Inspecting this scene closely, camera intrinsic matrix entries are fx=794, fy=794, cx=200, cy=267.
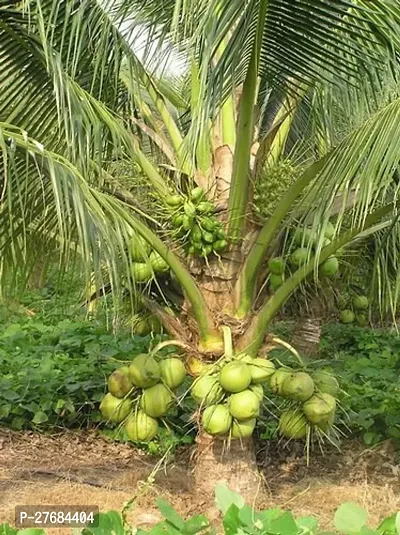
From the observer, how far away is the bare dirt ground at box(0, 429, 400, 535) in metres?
3.79

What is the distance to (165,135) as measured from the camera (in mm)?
3857

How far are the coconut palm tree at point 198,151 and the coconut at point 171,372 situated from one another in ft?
0.56

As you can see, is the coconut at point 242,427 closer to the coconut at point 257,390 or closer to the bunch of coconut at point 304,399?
the coconut at point 257,390

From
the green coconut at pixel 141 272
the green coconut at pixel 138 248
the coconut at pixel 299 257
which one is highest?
the green coconut at pixel 138 248

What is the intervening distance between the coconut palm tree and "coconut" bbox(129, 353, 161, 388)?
0.28 meters

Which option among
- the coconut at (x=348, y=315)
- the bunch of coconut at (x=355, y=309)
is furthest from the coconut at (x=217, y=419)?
the coconut at (x=348, y=315)

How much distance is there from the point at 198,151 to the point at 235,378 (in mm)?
1093

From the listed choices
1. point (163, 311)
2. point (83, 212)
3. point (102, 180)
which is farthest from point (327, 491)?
point (83, 212)

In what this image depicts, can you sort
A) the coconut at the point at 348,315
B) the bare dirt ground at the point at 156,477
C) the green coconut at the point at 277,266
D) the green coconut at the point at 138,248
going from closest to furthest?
the green coconut at the point at 138,248 → the green coconut at the point at 277,266 → the bare dirt ground at the point at 156,477 → the coconut at the point at 348,315

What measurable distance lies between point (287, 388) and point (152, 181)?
1066 millimetres

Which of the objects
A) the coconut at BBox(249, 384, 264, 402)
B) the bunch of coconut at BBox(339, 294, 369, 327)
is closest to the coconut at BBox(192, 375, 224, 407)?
Answer: the coconut at BBox(249, 384, 264, 402)

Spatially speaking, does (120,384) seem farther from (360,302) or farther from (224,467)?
(360,302)

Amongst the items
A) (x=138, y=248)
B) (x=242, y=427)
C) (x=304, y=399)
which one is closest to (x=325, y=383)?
(x=304, y=399)

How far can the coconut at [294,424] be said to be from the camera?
3375 mm
